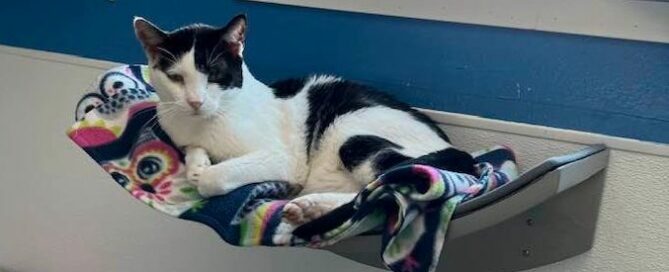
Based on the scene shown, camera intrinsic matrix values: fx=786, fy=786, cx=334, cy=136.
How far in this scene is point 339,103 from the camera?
1.19 metres

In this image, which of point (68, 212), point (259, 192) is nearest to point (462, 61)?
point (259, 192)

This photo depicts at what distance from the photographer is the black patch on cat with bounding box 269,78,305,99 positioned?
4.02ft

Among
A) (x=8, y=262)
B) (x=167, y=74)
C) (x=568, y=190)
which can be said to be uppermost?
(x=167, y=74)

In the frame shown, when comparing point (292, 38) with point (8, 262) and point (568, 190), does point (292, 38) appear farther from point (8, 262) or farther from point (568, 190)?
point (8, 262)

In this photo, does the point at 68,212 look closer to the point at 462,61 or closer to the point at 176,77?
the point at 176,77

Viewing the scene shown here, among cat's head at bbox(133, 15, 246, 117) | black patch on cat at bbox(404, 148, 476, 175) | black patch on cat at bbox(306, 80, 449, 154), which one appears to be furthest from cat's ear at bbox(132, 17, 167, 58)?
black patch on cat at bbox(404, 148, 476, 175)

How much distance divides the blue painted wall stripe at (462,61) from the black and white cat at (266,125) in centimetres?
8

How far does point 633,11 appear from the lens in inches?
43.3

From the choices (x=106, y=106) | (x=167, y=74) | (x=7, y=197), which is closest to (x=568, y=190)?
(x=167, y=74)

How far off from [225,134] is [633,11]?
60cm

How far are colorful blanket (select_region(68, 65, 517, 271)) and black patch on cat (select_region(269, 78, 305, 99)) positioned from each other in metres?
0.17

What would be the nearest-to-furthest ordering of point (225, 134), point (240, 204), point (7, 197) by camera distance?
point (240, 204)
point (225, 134)
point (7, 197)

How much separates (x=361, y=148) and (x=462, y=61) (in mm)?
247

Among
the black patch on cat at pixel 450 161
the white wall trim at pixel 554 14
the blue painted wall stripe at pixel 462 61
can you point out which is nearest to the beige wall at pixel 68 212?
the blue painted wall stripe at pixel 462 61
